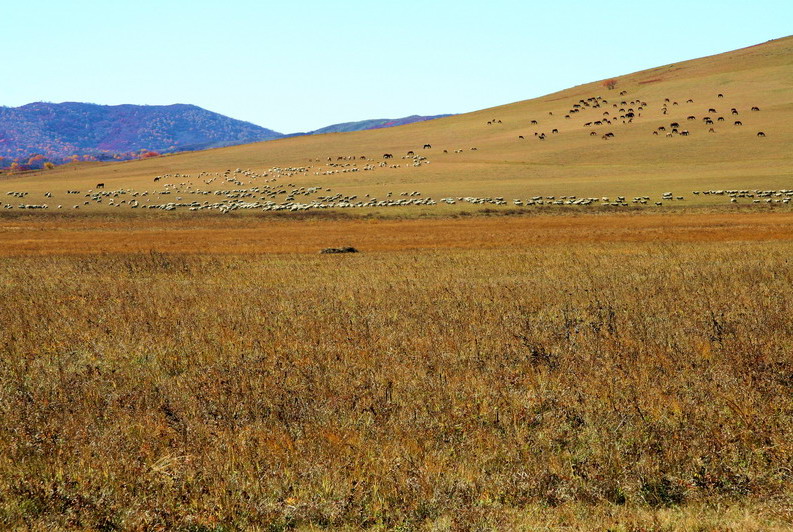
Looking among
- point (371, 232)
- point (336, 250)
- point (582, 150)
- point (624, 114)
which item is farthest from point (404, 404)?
point (624, 114)

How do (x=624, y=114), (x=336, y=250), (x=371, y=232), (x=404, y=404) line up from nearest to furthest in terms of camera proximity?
(x=404, y=404), (x=336, y=250), (x=371, y=232), (x=624, y=114)

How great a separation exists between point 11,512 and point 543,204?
2003 inches

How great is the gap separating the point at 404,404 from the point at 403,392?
1.67ft

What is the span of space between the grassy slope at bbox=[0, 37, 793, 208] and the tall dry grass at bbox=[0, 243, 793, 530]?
47802 mm

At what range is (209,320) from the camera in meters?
13.6

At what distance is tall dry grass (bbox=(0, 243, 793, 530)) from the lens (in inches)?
235

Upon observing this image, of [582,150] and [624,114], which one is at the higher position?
[624,114]

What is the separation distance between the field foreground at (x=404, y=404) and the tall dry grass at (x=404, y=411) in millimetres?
31

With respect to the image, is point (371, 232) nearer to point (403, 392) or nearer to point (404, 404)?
point (403, 392)

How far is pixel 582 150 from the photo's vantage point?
90.2m

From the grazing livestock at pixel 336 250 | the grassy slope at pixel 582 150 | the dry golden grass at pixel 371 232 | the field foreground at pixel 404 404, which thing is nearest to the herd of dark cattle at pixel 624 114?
the grassy slope at pixel 582 150

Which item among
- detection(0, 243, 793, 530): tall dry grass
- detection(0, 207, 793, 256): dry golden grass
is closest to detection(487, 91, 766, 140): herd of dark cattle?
detection(0, 207, 793, 256): dry golden grass

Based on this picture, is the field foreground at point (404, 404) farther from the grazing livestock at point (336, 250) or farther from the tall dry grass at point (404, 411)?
the grazing livestock at point (336, 250)

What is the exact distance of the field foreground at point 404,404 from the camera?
19.6 ft
